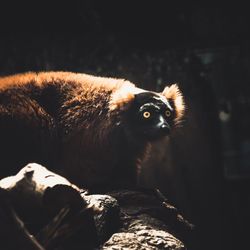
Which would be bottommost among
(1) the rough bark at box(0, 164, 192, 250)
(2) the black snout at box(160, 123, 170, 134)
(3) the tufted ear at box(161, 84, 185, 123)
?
Answer: (1) the rough bark at box(0, 164, 192, 250)

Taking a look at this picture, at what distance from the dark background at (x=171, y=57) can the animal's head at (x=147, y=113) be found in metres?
1.67

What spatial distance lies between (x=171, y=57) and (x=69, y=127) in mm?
2456

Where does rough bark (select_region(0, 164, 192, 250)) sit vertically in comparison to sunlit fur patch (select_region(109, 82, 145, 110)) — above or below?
below

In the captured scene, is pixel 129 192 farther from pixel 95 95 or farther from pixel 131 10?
pixel 131 10

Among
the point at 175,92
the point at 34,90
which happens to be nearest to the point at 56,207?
the point at 34,90

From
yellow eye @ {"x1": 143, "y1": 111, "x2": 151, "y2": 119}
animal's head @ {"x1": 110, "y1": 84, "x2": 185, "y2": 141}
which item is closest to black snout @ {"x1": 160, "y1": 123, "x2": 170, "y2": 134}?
animal's head @ {"x1": 110, "y1": 84, "x2": 185, "y2": 141}

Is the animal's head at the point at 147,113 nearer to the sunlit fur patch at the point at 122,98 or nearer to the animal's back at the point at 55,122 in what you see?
the sunlit fur patch at the point at 122,98

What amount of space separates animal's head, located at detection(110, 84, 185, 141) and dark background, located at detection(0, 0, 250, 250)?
5.47 ft

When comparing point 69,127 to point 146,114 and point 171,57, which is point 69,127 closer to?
point 146,114

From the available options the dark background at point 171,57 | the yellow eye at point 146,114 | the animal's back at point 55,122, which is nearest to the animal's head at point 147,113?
the yellow eye at point 146,114

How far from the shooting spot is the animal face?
3650 millimetres

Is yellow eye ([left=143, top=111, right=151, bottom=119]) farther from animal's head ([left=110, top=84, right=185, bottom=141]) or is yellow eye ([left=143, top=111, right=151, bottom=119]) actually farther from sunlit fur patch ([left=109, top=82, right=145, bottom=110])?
sunlit fur patch ([left=109, top=82, right=145, bottom=110])

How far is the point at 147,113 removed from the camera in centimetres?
370

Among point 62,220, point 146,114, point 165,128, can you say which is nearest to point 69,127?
point 146,114
